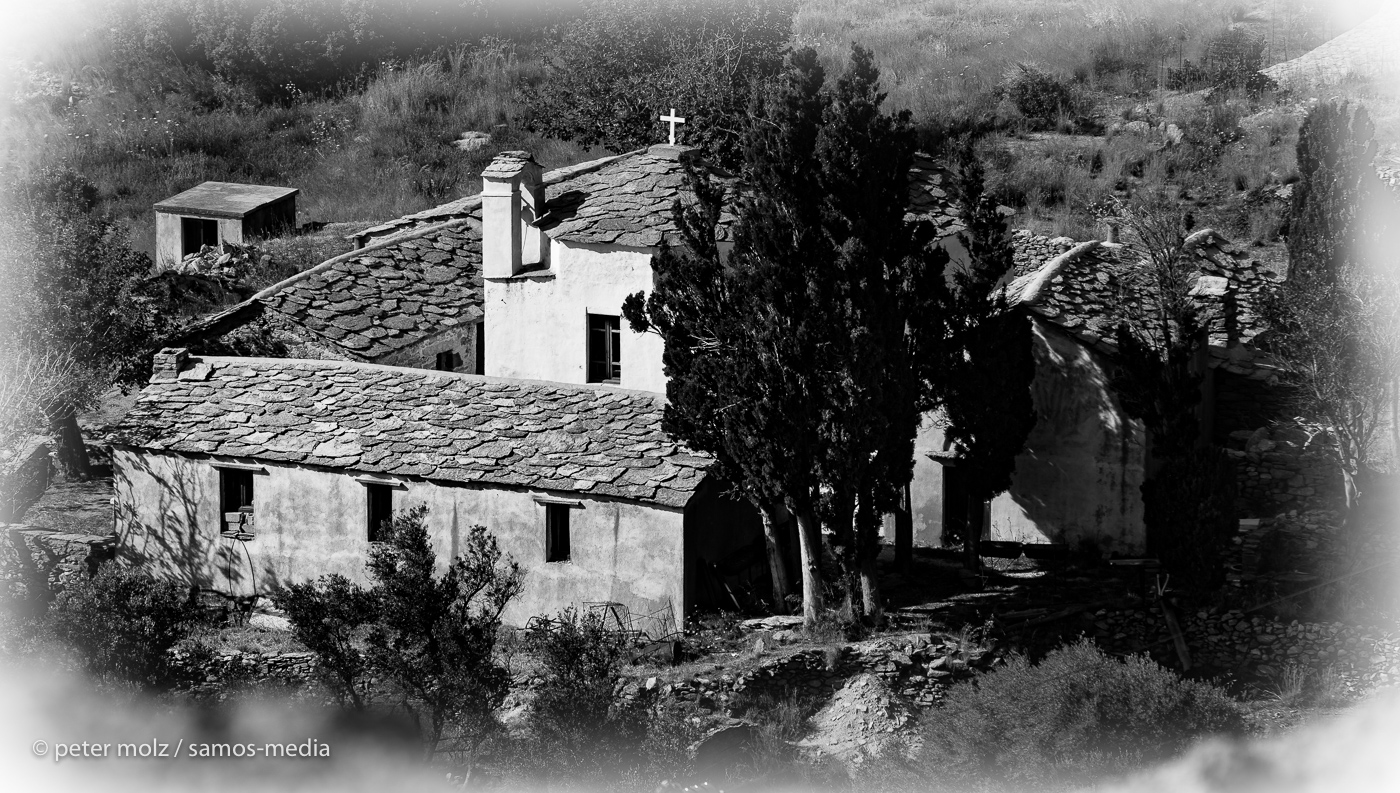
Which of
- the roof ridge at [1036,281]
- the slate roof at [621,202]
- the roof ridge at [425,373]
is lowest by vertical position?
the roof ridge at [425,373]

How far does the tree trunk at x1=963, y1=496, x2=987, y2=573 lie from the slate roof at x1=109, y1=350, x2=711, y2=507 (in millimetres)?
4270

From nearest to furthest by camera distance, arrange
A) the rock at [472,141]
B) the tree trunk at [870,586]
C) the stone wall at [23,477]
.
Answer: the tree trunk at [870,586] → the stone wall at [23,477] → the rock at [472,141]

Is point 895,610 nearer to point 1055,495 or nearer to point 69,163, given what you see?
point 1055,495

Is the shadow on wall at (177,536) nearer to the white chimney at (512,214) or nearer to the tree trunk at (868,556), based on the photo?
the white chimney at (512,214)

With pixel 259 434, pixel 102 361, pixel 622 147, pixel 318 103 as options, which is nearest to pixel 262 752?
pixel 259 434

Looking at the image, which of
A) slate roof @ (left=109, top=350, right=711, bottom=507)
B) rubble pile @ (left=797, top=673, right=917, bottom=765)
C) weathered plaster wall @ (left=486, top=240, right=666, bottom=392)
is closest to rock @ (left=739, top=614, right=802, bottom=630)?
rubble pile @ (left=797, top=673, right=917, bottom=765)

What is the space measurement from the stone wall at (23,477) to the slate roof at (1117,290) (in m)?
15.5

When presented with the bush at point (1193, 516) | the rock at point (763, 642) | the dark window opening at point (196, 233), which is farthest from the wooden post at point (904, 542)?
the dark window opening at point (196, 233)

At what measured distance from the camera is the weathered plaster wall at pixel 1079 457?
21.0 metres

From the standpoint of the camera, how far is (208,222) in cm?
3388

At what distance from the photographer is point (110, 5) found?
48312 mm

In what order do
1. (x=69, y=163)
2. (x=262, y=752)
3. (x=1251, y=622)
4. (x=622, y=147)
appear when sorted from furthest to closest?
(x=69, y=163) → (x=622, y=147) → (x=1251, y=622) → (x=262, y=752)

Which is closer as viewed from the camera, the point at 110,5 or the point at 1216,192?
the point at 1216,192

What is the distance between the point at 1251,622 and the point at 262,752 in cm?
1225
